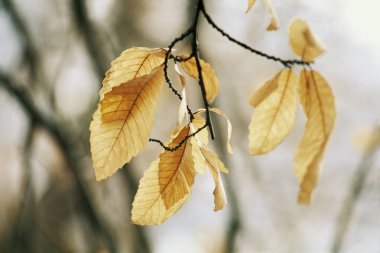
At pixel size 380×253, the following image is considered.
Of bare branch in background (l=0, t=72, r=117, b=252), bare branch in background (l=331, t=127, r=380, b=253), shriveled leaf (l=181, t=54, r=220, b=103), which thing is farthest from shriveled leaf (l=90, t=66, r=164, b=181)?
bare branch in background (l=331, t=127, r=380, b=253)

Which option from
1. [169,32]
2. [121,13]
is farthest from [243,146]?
[121,13]

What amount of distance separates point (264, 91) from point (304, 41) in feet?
0.37

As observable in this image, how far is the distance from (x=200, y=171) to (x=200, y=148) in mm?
47

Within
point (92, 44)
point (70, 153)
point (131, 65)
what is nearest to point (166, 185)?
point (131, 65)

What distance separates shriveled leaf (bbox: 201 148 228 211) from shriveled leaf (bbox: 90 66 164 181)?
9 centimetres

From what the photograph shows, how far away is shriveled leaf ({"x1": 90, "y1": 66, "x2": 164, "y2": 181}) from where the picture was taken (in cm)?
51

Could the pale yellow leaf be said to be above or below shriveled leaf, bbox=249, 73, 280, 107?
above

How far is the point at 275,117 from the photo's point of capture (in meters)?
0.61

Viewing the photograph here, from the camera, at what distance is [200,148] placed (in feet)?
1.82

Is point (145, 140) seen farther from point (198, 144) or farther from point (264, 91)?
point (264, 91)

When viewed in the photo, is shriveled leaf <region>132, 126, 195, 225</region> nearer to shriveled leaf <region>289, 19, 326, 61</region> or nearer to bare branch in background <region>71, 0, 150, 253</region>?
shriveled leaf <region>289, 19, 326, 61</region>

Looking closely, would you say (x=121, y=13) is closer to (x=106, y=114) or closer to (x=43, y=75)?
(x=43, y=75)

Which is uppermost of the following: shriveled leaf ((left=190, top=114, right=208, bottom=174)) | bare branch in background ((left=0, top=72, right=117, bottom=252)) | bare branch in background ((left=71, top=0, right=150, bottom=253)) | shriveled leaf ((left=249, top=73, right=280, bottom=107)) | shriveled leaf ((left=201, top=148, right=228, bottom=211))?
bare branch in background ((left=71, top=0, right=150, bottom=253))

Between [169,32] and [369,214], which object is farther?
[369,214]
